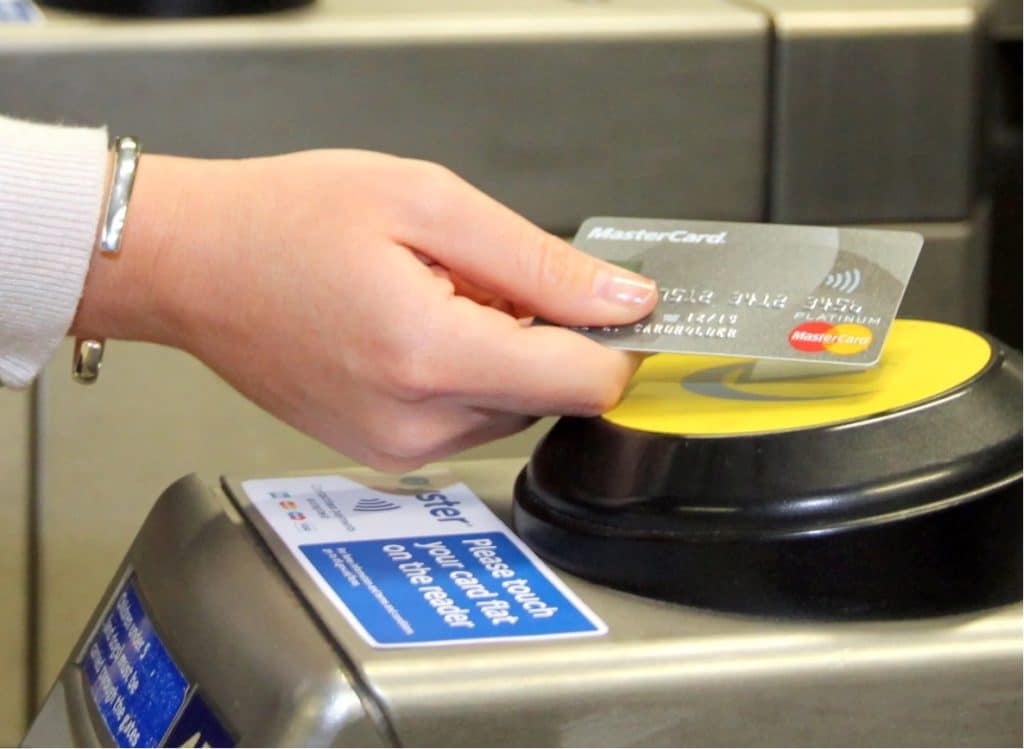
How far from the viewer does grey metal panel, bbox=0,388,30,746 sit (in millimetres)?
893

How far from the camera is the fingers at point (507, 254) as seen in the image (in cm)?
60

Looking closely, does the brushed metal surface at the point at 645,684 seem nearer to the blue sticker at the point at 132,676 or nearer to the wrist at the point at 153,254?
the blue sticker at the point at 132,676

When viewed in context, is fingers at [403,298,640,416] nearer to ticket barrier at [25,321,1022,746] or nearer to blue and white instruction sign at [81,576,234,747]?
ticket barrier at [25,321,1022,746]

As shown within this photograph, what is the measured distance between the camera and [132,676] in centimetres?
58

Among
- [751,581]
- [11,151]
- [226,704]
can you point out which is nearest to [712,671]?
[751,581]

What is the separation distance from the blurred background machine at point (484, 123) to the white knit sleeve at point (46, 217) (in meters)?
0.23

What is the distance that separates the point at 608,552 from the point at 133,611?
21 cm

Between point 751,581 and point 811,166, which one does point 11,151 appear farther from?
point 811,166

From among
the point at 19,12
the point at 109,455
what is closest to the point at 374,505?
the point at 109,455

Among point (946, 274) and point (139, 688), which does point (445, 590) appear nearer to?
point (139, 688)

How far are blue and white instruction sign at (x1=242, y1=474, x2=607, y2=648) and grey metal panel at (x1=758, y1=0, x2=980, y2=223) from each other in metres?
0.42

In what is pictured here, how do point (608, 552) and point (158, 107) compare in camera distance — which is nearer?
point (608, 552)

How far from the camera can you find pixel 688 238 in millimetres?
624

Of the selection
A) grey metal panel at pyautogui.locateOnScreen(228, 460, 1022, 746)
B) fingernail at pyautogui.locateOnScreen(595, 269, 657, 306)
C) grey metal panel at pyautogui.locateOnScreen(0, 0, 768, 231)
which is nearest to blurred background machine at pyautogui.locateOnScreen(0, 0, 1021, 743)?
grey metal panel at pyautogui.locateOnScreen(0, 0, 768, 231)
